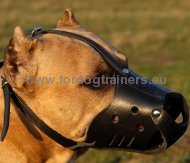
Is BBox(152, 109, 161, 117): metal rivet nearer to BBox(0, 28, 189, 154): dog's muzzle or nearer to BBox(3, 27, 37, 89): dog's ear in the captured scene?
BBox(0, 28, 189, 154): dog's muzzle

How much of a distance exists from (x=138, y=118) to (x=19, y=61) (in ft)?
2.27

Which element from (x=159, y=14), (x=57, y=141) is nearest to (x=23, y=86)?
(x=57, y=141)

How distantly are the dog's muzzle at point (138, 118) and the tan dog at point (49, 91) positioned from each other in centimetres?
6

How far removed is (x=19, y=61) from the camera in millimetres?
3107

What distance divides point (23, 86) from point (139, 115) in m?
0.63

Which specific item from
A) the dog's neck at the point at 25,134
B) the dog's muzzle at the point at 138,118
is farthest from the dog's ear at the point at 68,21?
the dog's neck at the point at 25,134

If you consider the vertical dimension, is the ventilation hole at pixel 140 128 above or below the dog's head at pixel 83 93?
below

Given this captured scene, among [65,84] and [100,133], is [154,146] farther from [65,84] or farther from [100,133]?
[65,84]

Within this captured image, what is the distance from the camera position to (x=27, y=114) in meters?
3.13

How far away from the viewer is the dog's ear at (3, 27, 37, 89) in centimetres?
308

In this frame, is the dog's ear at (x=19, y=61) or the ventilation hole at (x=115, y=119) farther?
the ventilation hole at (x=115, y=119)

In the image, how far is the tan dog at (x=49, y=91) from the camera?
309cm

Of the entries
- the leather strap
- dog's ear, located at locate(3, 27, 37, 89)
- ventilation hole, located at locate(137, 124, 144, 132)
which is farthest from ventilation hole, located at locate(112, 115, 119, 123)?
dog's ear, located at locate(3, 27, 37, 89)

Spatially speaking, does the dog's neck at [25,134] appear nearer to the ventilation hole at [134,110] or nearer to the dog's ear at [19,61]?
the dog's ear at [19,61]
